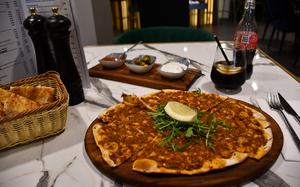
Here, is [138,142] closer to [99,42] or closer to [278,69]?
[278,69]

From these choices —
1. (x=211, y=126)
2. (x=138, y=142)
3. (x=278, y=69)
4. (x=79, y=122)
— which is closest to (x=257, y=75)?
(x=278, y=69)

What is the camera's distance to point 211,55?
178 cm

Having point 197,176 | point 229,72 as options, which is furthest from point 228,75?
point 197,176

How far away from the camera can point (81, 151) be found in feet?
3.14

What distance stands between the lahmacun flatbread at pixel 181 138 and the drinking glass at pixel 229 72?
12 centimetres

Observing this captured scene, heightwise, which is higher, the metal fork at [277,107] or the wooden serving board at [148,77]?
the wooden serving board at [148,77]

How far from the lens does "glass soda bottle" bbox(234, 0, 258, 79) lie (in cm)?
128

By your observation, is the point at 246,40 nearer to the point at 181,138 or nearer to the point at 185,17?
the point at 181,138

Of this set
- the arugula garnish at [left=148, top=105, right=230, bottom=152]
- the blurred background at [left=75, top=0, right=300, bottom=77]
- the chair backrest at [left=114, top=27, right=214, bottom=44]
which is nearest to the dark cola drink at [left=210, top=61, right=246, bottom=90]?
the arugula garnish at [left=148, top=105, right=230, bottom=152]

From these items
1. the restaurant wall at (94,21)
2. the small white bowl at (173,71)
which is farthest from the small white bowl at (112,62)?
the restaurant wall at (94,21)

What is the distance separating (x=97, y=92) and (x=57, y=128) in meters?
0.39

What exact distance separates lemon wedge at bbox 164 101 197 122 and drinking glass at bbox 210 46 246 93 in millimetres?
360

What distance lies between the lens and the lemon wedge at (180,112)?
0.98 metres

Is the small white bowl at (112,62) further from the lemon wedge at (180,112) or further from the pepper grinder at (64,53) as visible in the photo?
the lemon wedge at (180,112)
